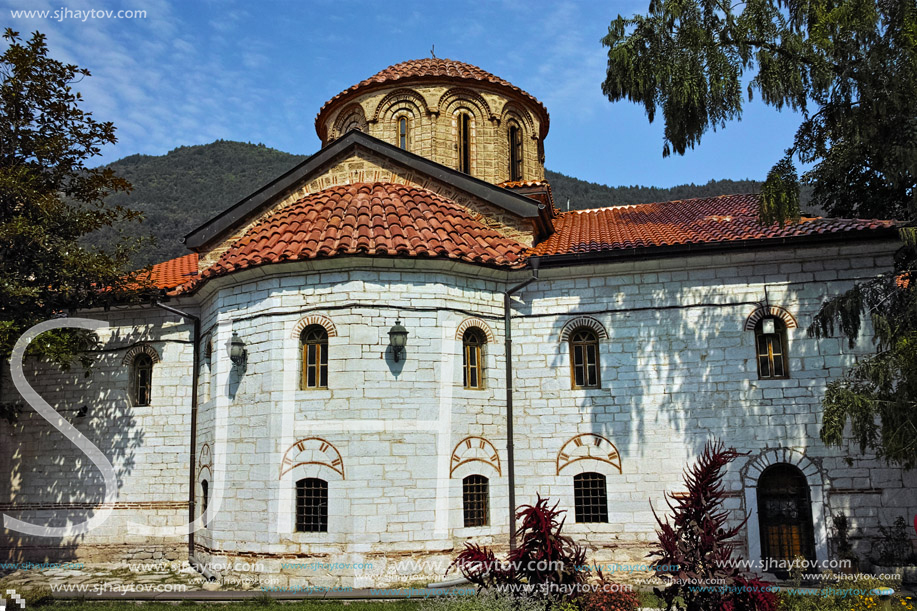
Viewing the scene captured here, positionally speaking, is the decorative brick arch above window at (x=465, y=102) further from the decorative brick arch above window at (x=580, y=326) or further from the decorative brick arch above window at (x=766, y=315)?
the decorative brick arch above window at (x=766, y=315)

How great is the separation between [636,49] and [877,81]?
3.76m

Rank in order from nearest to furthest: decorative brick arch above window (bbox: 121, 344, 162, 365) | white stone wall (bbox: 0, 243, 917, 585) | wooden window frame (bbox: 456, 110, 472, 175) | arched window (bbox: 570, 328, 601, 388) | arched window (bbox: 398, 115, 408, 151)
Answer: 1. white stone wall (bbox: 0, 243, 917, 585)
2. arched window (bbox: 570, 328, 601, 388)
3. decorative brick arch above window (bbox: 121, 344, 162, 365)
4. wooden window frame (bbox: 456, 110, 472, 175)
5. arched window (bbox: 398, 115, 408, 151)

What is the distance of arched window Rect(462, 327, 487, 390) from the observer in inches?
495

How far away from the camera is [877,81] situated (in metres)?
10.1

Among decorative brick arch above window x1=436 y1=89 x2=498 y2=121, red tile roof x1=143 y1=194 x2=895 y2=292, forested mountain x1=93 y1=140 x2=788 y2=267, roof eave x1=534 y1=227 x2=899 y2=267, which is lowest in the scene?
roof eave x1=534 y1=227 x2=899 y2=267

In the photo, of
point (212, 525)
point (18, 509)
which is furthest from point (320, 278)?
point (18, 509)

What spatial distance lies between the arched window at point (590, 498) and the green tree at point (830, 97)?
384cm

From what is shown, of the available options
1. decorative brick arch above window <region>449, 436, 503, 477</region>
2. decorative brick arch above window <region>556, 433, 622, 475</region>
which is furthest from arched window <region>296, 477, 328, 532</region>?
decorative brick arch above window <region>556, 433, 622, 475</region>

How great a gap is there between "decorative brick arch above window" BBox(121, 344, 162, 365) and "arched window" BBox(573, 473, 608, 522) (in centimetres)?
864

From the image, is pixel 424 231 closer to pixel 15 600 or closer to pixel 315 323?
pixel 315 323

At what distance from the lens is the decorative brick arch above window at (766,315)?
1223 centimetres

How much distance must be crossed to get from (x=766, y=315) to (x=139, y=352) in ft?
39.3

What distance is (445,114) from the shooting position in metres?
16.7

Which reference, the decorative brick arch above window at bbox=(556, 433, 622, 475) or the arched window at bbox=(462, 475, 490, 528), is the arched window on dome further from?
the arched window at bbox=(462, 475, 490, 528)
